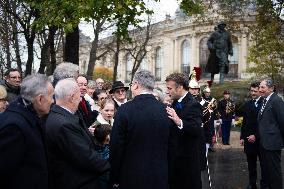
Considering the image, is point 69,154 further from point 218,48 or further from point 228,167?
point 218,48

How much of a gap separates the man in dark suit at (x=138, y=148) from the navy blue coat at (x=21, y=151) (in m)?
1.13

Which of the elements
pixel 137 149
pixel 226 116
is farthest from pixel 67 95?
pixel 226 116

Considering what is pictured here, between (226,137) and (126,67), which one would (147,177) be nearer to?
(226,137)

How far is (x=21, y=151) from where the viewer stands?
3805mm

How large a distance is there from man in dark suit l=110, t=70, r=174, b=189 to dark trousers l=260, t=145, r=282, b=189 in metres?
3.63

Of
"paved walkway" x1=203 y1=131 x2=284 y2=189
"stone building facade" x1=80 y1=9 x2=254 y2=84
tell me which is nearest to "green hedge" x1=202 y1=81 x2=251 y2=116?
"paved walkway" x1=203 y1=131 x2=284 y2=189

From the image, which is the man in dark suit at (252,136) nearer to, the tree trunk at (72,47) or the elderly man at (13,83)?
the elderly man at (13,83)

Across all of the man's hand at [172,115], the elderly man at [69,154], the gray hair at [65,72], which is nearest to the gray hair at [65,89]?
the elderly man at [69,154]

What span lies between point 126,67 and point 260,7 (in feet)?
188

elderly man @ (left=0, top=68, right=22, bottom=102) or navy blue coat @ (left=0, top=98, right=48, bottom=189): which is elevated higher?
elderly man @ (left=0, top=68, right=22, bottom=102)

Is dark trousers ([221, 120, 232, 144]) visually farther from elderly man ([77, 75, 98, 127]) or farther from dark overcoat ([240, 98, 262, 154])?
elderly man ([77, 75, 98, 127])

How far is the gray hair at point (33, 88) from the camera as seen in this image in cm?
411

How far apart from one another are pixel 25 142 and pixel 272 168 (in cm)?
539

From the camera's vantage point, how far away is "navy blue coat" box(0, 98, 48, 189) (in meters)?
3.76
